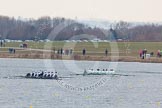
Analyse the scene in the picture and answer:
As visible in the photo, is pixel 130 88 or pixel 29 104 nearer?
pixel 29 104

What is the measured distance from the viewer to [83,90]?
257ft

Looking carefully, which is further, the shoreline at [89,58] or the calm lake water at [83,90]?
the shoreline at [89,58]

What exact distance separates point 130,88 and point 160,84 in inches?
314

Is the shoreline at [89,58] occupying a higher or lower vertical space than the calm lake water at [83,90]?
higher

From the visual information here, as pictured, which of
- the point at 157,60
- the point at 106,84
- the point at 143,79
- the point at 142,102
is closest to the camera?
the point at 142,102

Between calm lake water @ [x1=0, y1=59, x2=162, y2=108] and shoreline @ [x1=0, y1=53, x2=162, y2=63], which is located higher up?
shoreline @ [x1=0, y1=53, x2=162, y2=63]

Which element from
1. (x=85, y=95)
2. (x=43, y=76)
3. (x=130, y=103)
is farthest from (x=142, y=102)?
(x=43, y=76)

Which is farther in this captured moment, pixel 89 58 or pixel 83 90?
pixel 89 58

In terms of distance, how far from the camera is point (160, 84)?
8944 centimetres

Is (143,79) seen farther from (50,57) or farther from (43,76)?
(50,57)

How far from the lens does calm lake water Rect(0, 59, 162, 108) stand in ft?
215

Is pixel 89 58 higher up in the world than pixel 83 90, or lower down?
higher up

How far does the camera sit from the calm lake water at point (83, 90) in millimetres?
65500

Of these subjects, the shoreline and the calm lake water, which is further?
the shoreline
